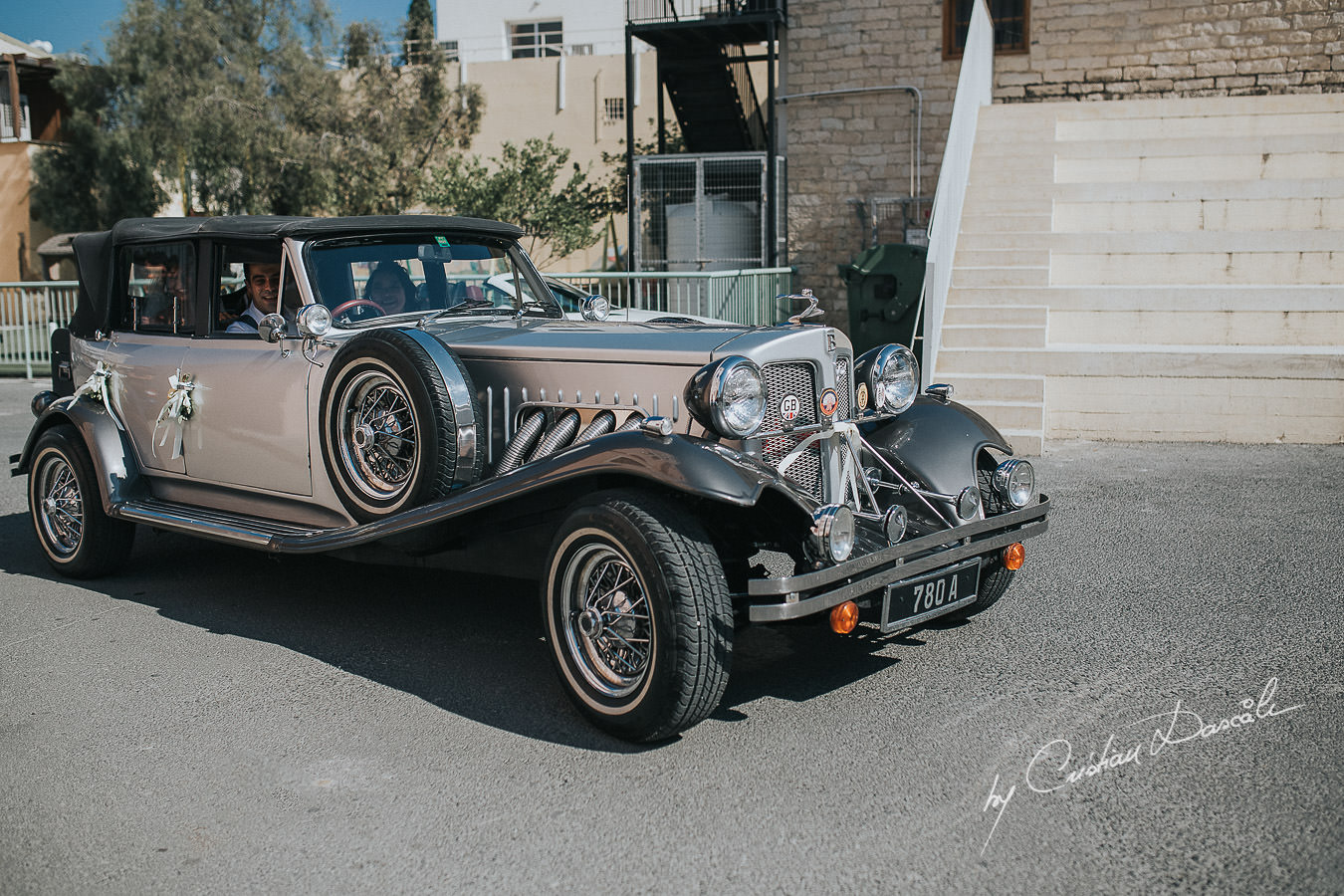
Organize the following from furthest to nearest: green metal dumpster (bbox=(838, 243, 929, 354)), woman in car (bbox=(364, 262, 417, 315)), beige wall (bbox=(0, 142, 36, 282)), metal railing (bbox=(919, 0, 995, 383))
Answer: beige wall (bbox=(0, 142, 36, 282)) < green metal dumpster (bbox=(838, 243, 929, 354)) < metal railing (bbox=(919, 0, 995, 383)) < woman in car (bbox=(364, 262, 417, 315))

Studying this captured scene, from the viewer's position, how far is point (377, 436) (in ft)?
14.3

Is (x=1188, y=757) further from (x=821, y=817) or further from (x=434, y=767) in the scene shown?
(x=434, y=767)

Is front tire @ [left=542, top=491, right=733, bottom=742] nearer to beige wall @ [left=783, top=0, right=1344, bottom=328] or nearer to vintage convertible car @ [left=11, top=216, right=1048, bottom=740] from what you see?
vintage convertible car @ [left=11, top=216, right=1048, bottom=740]

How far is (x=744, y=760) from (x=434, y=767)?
967mm

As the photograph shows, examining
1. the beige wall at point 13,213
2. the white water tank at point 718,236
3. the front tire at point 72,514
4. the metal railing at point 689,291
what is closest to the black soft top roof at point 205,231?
the front tire at point 72,514

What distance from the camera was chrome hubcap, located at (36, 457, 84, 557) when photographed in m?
5.55

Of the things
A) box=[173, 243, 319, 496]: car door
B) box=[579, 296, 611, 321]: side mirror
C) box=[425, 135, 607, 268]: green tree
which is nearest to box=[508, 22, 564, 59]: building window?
box=[425, 135, 607, 268]: green tree

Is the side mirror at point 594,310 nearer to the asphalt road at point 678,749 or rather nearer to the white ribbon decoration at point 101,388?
the asphalt road at point 678,749

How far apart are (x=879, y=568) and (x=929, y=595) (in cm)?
28

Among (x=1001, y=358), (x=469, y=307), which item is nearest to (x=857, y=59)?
(x=1001, y=358)

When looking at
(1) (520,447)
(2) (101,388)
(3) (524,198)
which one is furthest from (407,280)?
(3) (524,198)

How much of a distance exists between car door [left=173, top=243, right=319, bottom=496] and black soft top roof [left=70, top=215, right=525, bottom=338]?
0.11 metres

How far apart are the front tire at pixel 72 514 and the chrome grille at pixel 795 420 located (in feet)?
11.2

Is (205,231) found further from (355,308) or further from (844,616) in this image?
(844,616)
